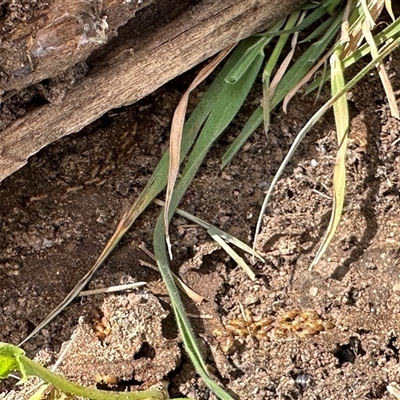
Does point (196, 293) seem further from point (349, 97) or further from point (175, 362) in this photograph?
point (349, 97)

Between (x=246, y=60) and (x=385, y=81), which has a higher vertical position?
(x=246, y=60)

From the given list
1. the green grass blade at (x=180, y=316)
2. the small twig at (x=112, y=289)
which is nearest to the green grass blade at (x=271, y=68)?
the green grass blade at (x=180, y=316)

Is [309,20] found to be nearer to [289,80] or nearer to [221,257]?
[289,80]

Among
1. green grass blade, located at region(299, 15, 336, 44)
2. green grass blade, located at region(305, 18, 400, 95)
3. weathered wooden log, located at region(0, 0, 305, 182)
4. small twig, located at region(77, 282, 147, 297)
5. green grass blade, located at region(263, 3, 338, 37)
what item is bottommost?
small twig, located at region(77, 282, 147, 297)

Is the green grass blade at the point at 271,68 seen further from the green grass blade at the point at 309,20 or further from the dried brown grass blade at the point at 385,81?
the dried brown grass blade at the point at 385,81

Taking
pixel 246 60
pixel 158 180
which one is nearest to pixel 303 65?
pixel 246 60

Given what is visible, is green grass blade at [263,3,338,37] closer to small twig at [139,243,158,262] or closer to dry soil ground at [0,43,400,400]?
dry soil ground at [0,43,400,400]

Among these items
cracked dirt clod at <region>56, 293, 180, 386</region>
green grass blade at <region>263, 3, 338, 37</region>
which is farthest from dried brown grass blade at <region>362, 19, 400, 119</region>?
cracked dirt clod at <region>56, 293, 180, 386</region>
